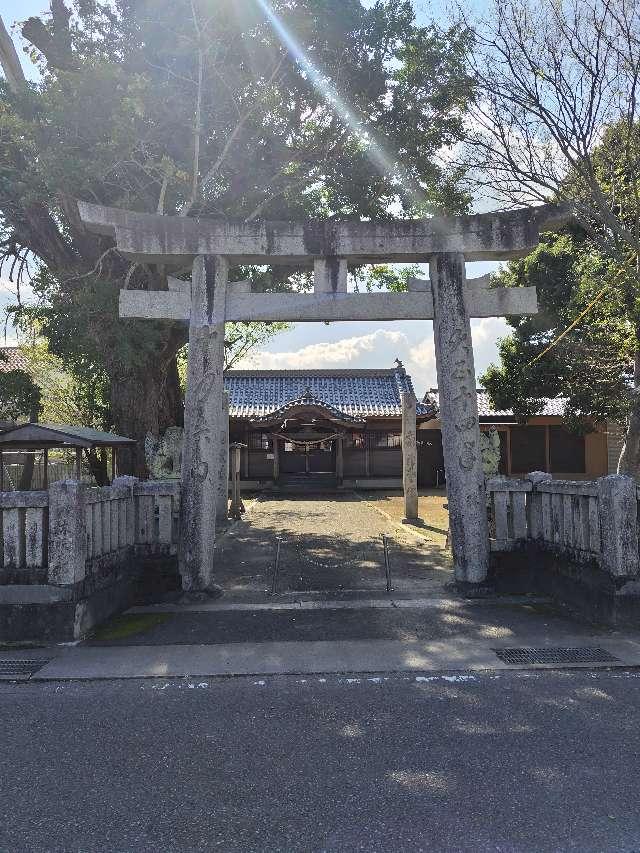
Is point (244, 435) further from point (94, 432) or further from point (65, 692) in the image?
point (65, 692)

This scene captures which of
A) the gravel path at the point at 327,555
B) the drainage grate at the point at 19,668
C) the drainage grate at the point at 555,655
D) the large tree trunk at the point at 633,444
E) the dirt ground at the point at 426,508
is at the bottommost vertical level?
the drainage grate at the point at 555,655

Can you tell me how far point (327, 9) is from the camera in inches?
433

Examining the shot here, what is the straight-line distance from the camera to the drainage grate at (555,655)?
5582 millimetres

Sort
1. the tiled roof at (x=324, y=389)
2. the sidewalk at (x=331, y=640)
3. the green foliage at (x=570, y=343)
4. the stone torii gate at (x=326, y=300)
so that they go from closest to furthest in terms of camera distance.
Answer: the sidewalk at (x=331, y=640)
the stone torii gate at (x=326, y=300)
the green foliage at (x=570, y=343)
the tiled roof at (x=324, y=389)

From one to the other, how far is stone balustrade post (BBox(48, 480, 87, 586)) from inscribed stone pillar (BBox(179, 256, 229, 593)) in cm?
179

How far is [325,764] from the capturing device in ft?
12.0

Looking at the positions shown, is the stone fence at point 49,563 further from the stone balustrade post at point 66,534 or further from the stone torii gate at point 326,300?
the stone torii gate at point 326,300

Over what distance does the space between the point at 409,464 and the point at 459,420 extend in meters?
7.00

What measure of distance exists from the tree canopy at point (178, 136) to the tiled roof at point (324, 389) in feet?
46.2

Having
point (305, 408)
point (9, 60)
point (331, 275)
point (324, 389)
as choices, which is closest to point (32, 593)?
point (331, 275)

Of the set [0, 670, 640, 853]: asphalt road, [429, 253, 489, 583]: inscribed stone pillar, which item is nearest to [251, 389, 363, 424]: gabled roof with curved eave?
[429, 253, 489, 583]: inscribed stone pillar

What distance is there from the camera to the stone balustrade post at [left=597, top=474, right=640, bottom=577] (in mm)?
6305

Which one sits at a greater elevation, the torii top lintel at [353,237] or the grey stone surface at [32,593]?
the torii top lintel at [353,237]

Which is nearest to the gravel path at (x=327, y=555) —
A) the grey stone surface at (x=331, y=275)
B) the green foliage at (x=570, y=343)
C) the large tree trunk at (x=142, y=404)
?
the large tree trunk at (x=142, y=404)
